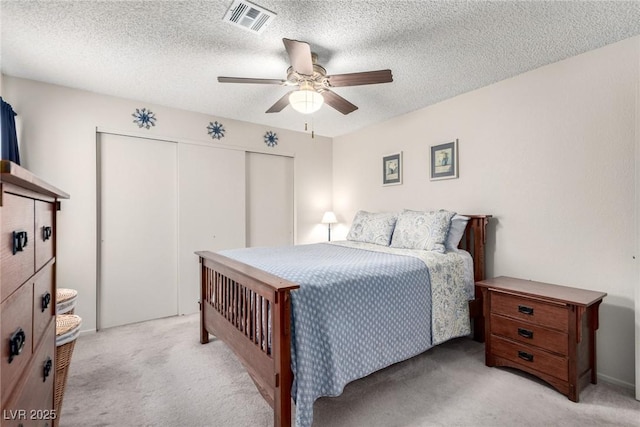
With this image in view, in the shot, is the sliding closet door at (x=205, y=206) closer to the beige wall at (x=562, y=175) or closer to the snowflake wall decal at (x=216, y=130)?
the snowflake wall decal at (x=216, y=130)

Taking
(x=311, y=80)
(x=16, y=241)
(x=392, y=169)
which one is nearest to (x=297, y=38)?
(x=311, y=80)

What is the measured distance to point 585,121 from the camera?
2254 mm

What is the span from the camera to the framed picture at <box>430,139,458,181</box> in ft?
10.2

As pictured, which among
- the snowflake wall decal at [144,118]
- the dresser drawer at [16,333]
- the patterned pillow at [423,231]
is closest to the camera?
the dresser drawer at [16,333]

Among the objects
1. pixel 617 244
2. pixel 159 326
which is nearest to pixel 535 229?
pixel 617 244

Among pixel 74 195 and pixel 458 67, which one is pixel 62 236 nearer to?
pixel 74 195

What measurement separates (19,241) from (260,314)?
1160 mm

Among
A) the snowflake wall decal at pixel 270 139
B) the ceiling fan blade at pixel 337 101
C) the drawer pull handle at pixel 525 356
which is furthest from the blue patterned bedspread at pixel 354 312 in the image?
the snowflake wall decal at pixel 270 139

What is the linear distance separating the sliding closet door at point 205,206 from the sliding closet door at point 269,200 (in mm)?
182

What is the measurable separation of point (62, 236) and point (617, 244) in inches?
179

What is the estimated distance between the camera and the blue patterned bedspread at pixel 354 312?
1.60 metres

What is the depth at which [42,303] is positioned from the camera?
3.73ft

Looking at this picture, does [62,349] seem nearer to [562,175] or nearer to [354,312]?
[354,312]

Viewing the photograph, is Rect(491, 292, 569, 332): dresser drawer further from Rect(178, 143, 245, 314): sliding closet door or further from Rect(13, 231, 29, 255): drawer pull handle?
Rect(178, 143, 245, 314): sliding closet door
